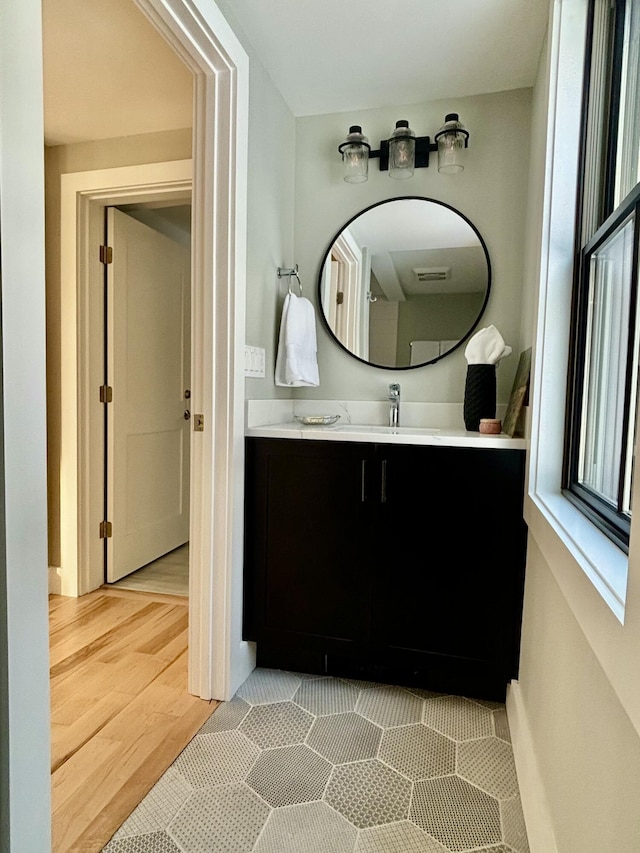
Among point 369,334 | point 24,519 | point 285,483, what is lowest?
point 285,483

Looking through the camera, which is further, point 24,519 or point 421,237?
point 421,237

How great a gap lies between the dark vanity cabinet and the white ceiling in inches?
56.4

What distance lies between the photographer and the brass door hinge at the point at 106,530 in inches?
110

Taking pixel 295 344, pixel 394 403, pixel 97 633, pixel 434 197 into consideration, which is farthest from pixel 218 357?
pixel 97 633

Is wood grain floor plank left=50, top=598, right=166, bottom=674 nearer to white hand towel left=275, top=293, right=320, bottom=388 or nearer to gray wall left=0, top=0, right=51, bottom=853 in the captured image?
gray wall left=0, top=0, right=51, bottom=853

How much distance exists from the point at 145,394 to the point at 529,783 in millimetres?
2594

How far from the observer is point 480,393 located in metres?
1.99

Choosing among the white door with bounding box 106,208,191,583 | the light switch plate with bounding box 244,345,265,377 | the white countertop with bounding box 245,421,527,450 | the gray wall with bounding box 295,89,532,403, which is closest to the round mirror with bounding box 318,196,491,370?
the gray wall with bounding box 295,89,532,403

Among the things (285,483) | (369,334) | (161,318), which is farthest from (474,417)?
(161,318)

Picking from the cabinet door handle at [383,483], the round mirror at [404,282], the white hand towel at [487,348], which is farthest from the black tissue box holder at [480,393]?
the cabinet door handle at [383,483]

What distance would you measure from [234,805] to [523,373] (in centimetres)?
162

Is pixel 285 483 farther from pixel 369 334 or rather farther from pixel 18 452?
pixel 18 452

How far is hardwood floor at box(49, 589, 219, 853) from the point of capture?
131 centimetres

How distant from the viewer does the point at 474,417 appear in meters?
2.00
